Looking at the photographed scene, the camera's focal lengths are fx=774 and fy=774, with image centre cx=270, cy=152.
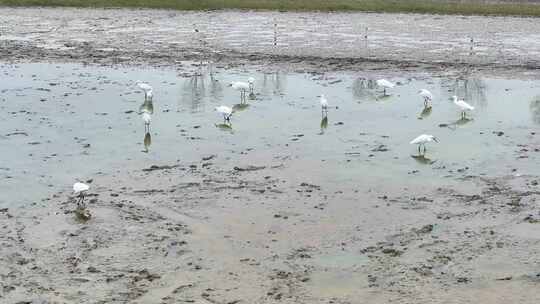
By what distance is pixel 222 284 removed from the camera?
8797mm

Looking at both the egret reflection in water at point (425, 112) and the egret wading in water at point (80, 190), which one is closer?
the egret wading in water at point (80, 190)

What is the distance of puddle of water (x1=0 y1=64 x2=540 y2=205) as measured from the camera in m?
12.9

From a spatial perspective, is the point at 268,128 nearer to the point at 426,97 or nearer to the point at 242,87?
the point at 242,87

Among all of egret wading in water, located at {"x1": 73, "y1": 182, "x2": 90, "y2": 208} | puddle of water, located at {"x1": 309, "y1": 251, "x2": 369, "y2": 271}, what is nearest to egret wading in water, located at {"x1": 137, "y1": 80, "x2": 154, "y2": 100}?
egret wading in water, located at {"x1": 73, "y1": 182, "x2": 90, "y2": 208}

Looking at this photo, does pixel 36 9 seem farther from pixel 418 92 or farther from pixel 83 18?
pixel 418 92

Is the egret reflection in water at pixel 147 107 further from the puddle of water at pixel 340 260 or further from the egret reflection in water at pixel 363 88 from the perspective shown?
the puddle of water at pixel 340 260

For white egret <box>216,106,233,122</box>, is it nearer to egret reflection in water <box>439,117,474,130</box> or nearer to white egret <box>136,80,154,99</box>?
white egret <box>136,80,154,99</box>

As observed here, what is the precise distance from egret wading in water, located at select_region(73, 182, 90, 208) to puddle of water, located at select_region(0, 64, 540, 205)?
2.07 ft

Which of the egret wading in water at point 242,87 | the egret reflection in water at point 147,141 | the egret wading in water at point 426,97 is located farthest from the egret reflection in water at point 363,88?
the egret reflection in water at point 147,141

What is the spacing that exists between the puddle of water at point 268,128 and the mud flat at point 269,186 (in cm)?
6

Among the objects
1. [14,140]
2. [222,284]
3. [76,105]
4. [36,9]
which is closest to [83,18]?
[36,9]

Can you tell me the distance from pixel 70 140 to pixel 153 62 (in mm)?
9551

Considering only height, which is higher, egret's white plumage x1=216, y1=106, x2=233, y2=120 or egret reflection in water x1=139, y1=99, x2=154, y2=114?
egret's white plumage x1=216, y1=106, x2=233, y2=120

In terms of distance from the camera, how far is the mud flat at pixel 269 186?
8.91 meters
